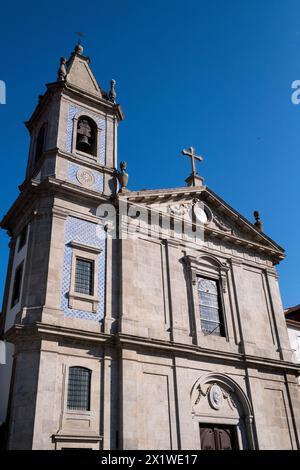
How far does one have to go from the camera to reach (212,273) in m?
19.6

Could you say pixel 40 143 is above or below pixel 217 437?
above

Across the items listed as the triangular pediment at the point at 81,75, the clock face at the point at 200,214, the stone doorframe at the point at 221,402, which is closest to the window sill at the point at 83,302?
the stone doorframe at the point at 221,402

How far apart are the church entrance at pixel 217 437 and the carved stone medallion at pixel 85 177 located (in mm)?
9434

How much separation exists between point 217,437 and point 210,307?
15.7 feet

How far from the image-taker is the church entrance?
51.8ft

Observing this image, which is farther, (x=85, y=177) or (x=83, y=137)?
(x=83, y=137)

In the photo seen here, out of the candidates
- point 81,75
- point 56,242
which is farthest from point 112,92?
point 56,242

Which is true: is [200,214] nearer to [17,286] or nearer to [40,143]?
[40,143]

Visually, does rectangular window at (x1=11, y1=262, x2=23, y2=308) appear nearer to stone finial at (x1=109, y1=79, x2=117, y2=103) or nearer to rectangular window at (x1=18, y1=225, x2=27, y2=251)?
rectangular window at (x1=18, y1=225, x2=27, y2=251)

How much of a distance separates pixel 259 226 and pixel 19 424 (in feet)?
46.5

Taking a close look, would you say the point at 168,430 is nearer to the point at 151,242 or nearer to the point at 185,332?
the point at 185,332

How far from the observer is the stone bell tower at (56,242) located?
13430 mm

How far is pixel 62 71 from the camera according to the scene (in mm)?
20531

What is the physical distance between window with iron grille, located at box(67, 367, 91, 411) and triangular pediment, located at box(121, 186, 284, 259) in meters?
7.15
